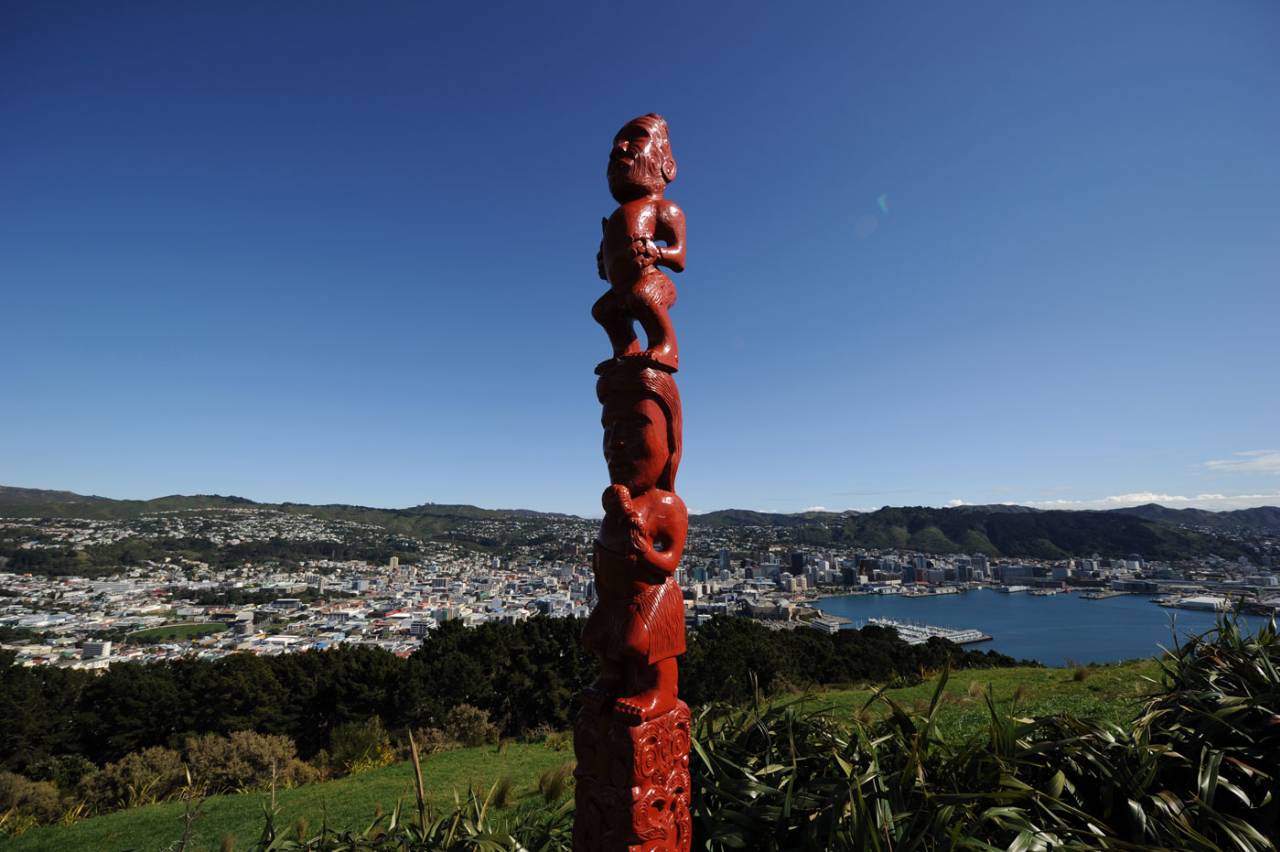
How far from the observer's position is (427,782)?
9.45m

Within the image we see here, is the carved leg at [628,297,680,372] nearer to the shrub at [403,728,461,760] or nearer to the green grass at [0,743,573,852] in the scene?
the green grass at [0,743,573,852]

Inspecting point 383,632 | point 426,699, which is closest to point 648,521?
point 426,699

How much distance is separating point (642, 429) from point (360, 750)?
→ 43.7 feet

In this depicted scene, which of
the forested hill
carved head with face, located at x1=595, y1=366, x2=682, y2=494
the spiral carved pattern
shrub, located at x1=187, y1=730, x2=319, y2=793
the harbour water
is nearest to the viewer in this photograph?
the spiral carved pattern

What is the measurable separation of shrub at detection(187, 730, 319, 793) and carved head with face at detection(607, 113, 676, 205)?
12346 millimetres

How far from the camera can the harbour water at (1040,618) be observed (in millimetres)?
31562

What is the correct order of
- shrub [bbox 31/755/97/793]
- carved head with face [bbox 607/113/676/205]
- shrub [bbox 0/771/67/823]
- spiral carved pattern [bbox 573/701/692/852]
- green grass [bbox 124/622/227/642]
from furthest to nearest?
green grass [bbox 124/622/227/642] → shrub [bbox 31/755/97/793] → shrub [bbox 0/771/67/823] → carved head with face [bbox 607/113/676/205] → spiral carved pattern [bbox 573/701/692/852]

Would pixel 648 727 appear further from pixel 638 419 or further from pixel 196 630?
pixel 196 630

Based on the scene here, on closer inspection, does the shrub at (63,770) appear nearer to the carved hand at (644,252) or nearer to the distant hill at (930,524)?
the carved hand at (644,252)

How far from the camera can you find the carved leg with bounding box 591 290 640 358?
3.38 m

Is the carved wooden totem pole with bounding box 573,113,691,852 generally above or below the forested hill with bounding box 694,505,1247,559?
above

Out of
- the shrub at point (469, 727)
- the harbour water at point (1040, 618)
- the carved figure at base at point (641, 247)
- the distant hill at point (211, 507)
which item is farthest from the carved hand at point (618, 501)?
the distant hill at point (211, 507)

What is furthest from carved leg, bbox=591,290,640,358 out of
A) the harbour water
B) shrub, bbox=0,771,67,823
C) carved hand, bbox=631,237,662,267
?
the harbour water

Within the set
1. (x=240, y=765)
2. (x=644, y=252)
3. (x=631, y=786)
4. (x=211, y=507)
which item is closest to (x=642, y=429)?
(x=644, y=252)
